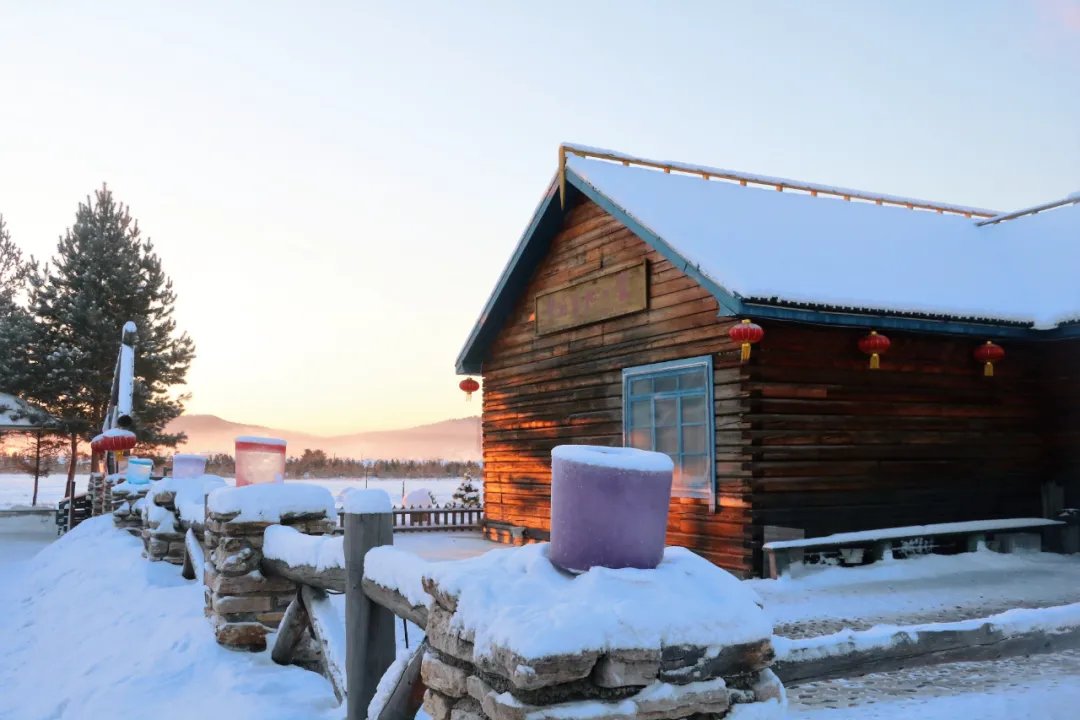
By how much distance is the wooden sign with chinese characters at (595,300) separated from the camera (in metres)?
11.8

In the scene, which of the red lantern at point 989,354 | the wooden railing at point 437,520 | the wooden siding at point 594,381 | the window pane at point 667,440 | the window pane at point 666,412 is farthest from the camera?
the wooden railing at point 437,520

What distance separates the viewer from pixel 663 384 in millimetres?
11461

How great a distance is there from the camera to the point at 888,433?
11.0 m

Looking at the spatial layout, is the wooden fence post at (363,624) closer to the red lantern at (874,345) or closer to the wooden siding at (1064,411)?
the red lantern at (874,345)

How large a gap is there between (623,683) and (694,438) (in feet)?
27.5

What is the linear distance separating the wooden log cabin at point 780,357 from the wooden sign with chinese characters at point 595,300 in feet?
0.12

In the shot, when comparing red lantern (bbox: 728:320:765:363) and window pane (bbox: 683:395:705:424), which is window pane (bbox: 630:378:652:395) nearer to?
window pane (bbox: 683:395:705:424)

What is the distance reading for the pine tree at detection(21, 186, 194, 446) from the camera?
102 ft

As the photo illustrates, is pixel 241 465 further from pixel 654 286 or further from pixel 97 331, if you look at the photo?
pixel 97 331

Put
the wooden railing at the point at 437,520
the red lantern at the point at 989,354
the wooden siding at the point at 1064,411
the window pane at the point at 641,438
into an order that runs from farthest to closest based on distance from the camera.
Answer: the wooden railing at the point at 437,520, the wooden siding at the point at 1064,411, the window pane at the point at 641,438, the red lantern at the point at 989,354

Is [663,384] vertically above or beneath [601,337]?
beneath

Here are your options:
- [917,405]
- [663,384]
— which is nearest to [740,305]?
[663,384]

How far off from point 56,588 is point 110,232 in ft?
86.6

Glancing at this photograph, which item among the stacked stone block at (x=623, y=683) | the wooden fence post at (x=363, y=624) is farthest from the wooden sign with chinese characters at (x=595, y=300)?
the stacked stone block at (x=623, y=683)
